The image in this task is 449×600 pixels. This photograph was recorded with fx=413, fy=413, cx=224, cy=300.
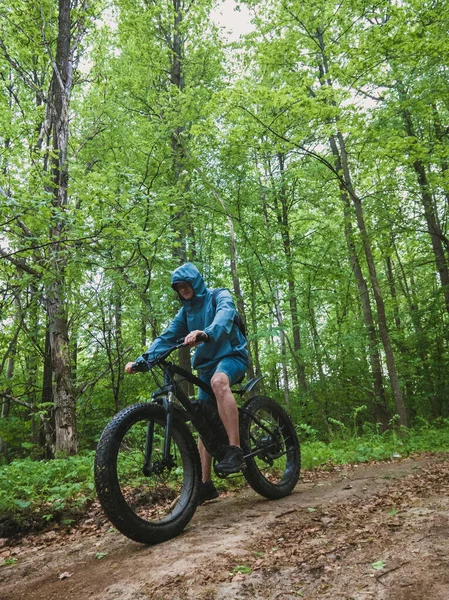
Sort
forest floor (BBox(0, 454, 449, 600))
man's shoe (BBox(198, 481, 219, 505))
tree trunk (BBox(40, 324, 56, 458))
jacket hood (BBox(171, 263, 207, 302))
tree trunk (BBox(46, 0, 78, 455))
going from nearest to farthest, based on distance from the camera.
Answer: forest floor (BBox(0, 454, 449, 600)) < man's shoe (BBox(198, 481, 219, 505)) < jacket hood (BBox(171, 263, 207, 302)) < tree trunk (BBox(46, 0, 78, 455)) < tree trunk (BBox(40, 324, 56, 458))

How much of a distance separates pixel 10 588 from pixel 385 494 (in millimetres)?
3054

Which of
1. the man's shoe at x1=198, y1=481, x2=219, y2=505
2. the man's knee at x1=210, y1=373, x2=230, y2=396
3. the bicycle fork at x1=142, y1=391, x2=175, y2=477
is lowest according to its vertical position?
the man's shoe at x1=198, y1=481, x2=219, y2=505

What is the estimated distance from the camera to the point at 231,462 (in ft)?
11.1

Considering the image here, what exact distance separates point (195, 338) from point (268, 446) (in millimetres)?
1679

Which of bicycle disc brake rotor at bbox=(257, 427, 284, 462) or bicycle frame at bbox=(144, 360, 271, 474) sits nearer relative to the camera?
bicycle frame at bbox=(144, 360, 271, 474)

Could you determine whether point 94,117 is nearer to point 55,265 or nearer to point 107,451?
point 55,265

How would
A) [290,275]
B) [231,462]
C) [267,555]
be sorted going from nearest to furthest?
[267,555], [231,462], [290,275]

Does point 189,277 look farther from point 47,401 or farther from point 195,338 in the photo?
point 47,401

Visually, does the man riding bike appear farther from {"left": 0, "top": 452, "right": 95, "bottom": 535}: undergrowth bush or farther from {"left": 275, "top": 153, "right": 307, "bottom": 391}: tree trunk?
{"left": 275, "top": 153, "right": 307, "bottom": 391}: tree trunk

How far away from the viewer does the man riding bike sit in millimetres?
3439

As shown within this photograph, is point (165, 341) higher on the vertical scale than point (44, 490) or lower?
higher

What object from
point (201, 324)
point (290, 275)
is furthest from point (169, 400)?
point (290, 275)

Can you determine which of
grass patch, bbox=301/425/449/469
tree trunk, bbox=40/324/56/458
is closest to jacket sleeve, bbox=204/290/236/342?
grass patch, bbox=301/425/449/469

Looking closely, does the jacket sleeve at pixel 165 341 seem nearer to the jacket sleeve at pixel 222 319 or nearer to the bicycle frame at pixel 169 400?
the bicycle frame at pixel 169 400
